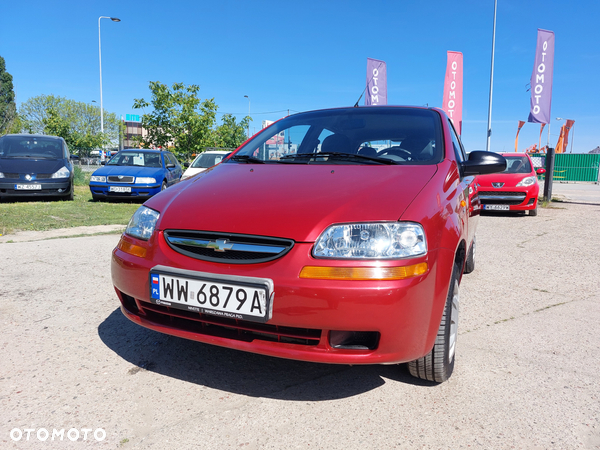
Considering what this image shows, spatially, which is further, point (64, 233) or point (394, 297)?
point (64, 233)

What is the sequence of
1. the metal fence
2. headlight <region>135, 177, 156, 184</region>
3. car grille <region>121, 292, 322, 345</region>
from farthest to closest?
1. the metal fence
2. headlight <region>135, 177, 156, 184</region>
3. car grille <region>121, 292, 322, 345</region>

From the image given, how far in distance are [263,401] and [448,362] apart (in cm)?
94

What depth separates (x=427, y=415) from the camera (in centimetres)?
200

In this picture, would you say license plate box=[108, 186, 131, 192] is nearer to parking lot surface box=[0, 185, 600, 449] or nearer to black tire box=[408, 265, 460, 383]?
parking lot surface box=[0, 185, 600, 449]

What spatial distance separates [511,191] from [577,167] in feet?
79.4

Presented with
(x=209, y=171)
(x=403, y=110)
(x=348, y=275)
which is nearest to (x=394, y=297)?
(x=348, y=275)

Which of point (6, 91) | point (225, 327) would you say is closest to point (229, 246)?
point (225, 327)

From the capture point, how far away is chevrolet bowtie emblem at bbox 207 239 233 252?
1968 millimetres

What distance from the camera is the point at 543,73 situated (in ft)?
46.7

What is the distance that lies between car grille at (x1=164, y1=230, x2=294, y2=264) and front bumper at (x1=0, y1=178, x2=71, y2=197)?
377 inches

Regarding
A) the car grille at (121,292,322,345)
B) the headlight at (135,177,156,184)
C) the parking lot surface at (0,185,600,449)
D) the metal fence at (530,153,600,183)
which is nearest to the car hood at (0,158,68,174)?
the headlight at (135,177,156,184)

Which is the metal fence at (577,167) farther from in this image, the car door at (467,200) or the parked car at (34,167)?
the car door at (467,200)

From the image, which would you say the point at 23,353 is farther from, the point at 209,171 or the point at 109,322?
the point at 209,171

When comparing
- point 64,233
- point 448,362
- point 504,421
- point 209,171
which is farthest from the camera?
point 64,233
